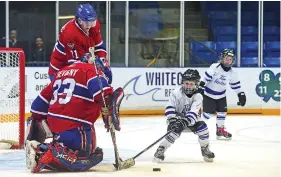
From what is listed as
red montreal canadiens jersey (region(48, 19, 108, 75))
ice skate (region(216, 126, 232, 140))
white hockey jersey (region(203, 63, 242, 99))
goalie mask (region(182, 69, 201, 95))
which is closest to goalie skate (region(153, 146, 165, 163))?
goalie mask (region(182, 69, 201, 95))

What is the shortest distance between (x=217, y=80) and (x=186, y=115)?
87.7 inches

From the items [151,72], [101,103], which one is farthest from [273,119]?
[101,103]

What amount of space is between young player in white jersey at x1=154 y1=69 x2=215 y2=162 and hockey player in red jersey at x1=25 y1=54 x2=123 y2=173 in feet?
2.12

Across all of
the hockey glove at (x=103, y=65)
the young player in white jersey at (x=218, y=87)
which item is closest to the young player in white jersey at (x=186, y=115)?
the hockey glove at (x=103, y=65)

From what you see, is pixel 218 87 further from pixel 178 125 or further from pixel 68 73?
pixel 68 73

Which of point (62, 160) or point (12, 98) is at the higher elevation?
point (12, 98)

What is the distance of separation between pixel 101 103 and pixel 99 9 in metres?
6.31

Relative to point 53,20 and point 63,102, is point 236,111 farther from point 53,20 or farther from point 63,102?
point 63,102

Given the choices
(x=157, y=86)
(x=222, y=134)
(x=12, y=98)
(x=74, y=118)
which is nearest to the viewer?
(x=74, y=118)

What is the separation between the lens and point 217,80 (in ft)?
23.5

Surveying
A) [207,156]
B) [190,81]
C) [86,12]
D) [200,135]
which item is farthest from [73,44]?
[207,156]

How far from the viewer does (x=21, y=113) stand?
617cm

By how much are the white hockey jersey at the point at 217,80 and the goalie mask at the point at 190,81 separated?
1.99 m

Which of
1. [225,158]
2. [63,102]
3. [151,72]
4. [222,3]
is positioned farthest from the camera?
[222,3]
